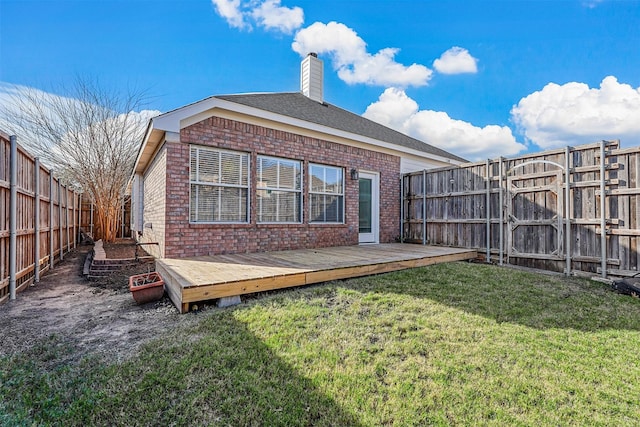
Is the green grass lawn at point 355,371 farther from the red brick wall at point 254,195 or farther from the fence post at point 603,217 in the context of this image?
the red brick wall at point 254,195

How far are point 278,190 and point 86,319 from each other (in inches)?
160

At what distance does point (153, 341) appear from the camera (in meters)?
2.77

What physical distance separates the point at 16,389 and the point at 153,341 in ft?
2.96

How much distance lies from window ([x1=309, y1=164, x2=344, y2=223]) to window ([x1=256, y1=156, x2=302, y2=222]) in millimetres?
391

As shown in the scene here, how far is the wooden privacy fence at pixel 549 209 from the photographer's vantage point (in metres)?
4.87

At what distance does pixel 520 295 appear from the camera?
4.22m

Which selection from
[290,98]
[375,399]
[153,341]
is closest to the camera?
[375,399]

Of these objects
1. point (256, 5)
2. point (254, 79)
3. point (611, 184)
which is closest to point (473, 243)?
point (611, 184)

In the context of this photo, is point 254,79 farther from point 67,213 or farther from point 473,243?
point 473,243

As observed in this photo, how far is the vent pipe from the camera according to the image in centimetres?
994

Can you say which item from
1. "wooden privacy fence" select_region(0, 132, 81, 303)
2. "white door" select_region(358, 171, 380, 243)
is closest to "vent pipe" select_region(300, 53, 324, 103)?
"white door" select_region(358, 171, 380, 243)

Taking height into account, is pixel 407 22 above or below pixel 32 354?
above

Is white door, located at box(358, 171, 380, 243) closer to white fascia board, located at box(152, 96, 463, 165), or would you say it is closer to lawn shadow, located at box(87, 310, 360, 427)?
white fascia board, located at box(152, 96, 463, 165)

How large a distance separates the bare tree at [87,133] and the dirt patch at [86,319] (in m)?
7.39
